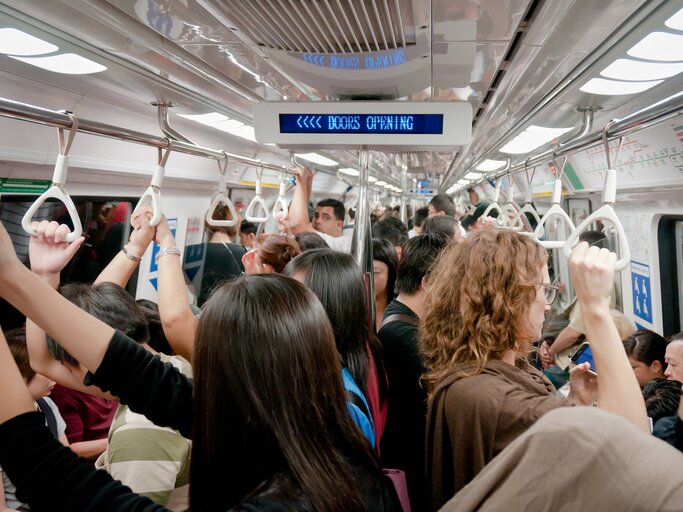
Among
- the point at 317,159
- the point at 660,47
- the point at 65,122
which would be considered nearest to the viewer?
the point at 65,122

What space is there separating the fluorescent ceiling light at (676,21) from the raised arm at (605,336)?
2.49 ft

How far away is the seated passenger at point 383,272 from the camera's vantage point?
3479mm

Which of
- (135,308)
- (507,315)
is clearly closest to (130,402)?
(135,308)

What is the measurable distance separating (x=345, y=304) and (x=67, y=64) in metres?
1.85

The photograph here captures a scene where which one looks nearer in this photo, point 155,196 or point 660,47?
point 660,47

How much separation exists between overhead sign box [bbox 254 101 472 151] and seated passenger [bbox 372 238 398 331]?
1294 millimetres

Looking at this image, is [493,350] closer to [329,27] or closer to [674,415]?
[329,27]

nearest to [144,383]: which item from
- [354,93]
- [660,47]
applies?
[354,93]

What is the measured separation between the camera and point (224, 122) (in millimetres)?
3557

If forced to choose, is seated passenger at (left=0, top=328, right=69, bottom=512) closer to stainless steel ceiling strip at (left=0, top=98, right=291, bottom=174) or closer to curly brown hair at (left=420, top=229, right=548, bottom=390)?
stainless steel ceiling strip at (left=0, top=98, right=291, bottom=174)

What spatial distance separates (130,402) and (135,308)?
0.94m

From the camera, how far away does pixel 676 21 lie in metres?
1.44

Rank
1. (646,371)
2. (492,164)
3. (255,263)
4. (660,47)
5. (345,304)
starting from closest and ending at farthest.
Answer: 1. (660,47)
2. (345,304)
3. (646,371)
4. (255,263)
5. (492,164)

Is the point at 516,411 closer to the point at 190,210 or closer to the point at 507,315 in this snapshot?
the point at 507,315
